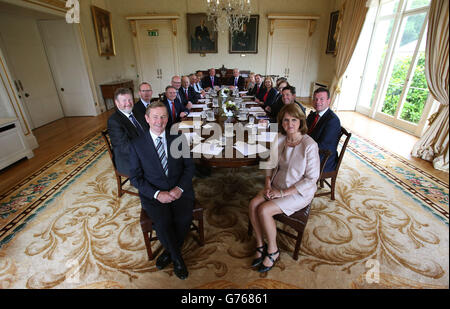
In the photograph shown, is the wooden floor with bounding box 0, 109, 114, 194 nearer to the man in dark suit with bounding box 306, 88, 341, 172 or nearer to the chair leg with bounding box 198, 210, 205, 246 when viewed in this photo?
the chair leg with bounding box 198, 210, 205, 246

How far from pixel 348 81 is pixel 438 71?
3598mm

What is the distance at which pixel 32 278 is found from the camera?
1.74m

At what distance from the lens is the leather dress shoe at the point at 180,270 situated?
171 centimetres

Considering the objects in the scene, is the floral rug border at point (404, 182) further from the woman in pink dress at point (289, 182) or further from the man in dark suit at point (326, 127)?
the woman in pink dress at point (289, 182)

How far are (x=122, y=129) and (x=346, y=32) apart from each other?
21.7 feet

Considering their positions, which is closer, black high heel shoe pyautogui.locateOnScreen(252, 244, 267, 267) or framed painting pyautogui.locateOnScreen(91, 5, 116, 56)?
black high heel shoe pyautogui.locateOnScreen(252, 244, 267, 267)

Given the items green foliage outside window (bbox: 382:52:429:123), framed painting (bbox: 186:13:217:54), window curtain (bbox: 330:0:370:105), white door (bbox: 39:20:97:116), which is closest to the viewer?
green foliage outside window (bbox: 382:52:429:123)

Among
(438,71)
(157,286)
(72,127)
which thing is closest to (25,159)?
(72,127)

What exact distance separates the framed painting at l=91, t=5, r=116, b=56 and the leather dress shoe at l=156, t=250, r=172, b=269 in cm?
700

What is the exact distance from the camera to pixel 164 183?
6.00 ft

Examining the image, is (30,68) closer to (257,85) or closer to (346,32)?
(257,85)

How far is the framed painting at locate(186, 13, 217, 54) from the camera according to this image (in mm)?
7511

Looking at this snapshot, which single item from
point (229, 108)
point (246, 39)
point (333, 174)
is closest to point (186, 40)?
point (246, 39)

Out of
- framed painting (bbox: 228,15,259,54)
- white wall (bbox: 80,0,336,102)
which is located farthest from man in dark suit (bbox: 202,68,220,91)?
framed painting (bbox: 228,15,259,54)
